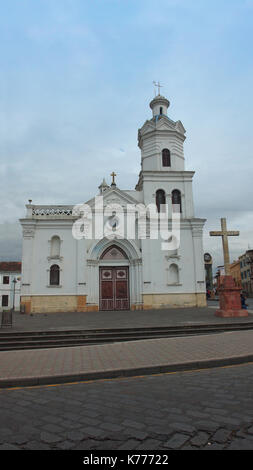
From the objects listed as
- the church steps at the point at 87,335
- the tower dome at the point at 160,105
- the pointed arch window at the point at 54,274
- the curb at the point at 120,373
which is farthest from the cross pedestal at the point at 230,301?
the tower dome at the point at 160,105

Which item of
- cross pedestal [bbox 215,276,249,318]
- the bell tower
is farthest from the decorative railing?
cross pedestal [bbox 215,276,249,318]

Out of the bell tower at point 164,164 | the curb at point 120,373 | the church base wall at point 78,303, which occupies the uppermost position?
the bell tower at point 164,164

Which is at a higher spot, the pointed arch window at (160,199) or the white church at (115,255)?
the pointed arch window at (160,199)

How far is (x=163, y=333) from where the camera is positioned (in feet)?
40.7

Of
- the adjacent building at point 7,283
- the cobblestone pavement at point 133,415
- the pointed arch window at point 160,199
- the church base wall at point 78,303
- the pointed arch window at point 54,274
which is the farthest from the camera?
the adjacent building at point 7,283

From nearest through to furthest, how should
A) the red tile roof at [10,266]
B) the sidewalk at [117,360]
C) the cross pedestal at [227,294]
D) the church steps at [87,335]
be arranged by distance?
1. the sidewalk at [117,360]
2. the church steps at [87,335]
3. the cross pedestal at [227,294]
4. the red tile roof at [10,266]

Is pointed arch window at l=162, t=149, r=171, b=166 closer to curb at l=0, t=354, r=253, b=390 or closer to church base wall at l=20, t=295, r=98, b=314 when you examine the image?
church base wall at l=20, t=295, r=98, b=314

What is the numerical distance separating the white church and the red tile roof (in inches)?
1202

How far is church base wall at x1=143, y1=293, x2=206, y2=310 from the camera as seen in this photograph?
24.2 m

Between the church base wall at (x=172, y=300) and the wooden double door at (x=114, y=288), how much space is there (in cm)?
186

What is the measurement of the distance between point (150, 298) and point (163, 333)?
11.9 metres

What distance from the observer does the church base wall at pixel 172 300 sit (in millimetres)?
24219

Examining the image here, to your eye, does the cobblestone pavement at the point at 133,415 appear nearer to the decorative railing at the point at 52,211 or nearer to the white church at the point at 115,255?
the white church at the point at 115,255
